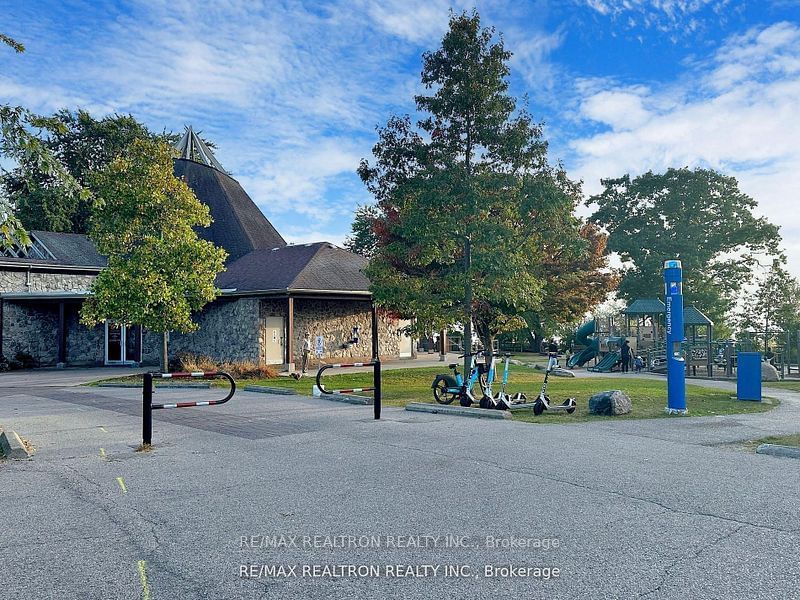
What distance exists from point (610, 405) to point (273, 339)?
18336 mm

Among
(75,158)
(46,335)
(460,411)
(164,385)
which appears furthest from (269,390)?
(75,158)

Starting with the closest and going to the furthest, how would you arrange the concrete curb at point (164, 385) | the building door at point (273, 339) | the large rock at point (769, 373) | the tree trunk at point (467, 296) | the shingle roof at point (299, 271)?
the tree trunk at point (467, 296) < the concrete curb at point (164, 385) < the large rock at point (769, 373) < the shingle roof at point (299, 271) < the building door at point (273, 339)

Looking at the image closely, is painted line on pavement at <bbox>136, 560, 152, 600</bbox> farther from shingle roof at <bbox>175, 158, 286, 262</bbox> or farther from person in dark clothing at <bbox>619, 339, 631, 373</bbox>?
shingle roof at <bbox>175, 158, 286, 262</bbox>

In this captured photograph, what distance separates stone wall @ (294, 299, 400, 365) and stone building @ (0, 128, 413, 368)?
5 cm

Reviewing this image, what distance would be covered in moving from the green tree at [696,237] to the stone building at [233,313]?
19.9 metres

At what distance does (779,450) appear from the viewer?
843 cm

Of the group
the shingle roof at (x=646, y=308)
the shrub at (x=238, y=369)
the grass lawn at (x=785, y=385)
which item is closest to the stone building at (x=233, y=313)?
the shrub at (x=238, y=369)

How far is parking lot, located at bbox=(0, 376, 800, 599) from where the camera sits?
4125mm

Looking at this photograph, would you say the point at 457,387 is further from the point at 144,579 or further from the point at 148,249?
the point at 148,249

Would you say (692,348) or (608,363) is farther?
(608,363)

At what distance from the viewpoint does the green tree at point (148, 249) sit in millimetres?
21203

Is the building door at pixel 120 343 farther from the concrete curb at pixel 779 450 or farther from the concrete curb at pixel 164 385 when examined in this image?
the concrete curb at pixel 779 450

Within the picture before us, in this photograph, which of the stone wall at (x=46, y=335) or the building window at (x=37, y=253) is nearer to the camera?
the stone wall at (x=46, y=335)

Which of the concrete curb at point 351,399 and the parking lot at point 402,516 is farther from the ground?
the parking lot at point 402,516
